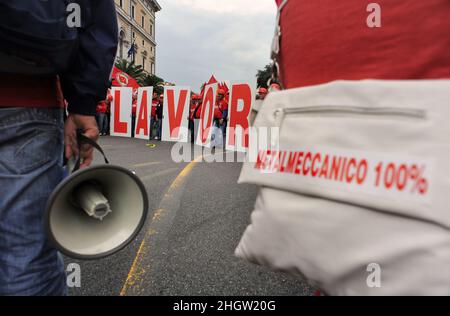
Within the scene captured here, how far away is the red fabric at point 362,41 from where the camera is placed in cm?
73

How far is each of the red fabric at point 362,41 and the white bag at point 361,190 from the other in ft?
0.25

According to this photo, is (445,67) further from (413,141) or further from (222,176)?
(222,176)

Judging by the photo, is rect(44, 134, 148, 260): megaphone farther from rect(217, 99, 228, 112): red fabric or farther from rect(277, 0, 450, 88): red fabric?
rect(217, 99, 228, 112): red fabric

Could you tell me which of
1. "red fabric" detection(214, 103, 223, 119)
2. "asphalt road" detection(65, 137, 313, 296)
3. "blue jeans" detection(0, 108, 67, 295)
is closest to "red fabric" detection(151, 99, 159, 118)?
"red fabric" detection(214, 103, 223, 119)

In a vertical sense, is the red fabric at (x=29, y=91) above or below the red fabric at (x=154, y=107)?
below

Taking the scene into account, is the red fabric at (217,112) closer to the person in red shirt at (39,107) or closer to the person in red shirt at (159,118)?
the person in red shirt at (159,118)

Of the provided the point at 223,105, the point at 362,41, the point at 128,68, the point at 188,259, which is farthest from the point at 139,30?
the point at 362,41

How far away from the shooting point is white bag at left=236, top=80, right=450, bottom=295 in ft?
2.12

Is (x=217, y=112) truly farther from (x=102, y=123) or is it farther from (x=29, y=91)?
(x=29, y=91)

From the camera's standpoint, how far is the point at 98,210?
127 cm

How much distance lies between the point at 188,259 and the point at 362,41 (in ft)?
6.41

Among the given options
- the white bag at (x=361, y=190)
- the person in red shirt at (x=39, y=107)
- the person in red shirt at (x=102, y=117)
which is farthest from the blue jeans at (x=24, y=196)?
the person in red shirt at (x=102, y=117)

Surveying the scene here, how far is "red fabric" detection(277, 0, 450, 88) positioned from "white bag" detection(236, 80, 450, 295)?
0.25ft
